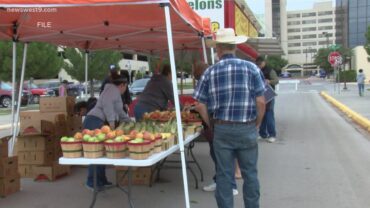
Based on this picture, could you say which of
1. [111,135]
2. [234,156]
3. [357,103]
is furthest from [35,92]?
[234,156]

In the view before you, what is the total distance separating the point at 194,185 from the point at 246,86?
10.0 ft

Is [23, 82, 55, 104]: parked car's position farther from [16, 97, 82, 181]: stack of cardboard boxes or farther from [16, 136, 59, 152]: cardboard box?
[16, 136, 59, 152]: cardboard box

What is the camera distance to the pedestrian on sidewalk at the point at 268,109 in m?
11.7

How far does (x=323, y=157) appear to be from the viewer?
1030 cm

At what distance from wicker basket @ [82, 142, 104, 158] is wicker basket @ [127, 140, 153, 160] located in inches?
13.0

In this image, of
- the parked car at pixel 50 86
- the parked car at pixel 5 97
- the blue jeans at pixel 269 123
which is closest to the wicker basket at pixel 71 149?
the blue jeans at pixel 269 123

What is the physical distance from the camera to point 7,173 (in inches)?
285

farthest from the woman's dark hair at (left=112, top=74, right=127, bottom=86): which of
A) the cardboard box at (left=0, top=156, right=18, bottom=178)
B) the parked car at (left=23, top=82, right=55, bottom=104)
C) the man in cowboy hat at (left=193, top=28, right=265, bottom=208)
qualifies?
the parked car at (left=23, top=82, right=55, bottom=104)

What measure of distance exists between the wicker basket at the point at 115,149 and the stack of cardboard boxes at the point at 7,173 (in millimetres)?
2417

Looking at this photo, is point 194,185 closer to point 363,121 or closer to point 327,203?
point 327,203

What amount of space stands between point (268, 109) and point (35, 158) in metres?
5.72

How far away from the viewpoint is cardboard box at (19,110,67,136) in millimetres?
8329

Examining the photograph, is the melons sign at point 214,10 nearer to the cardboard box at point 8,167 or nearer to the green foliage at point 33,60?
the cardboard box at point 8,167

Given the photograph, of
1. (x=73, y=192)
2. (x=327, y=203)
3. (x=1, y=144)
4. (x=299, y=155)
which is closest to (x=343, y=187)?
(x=327, y=203)
